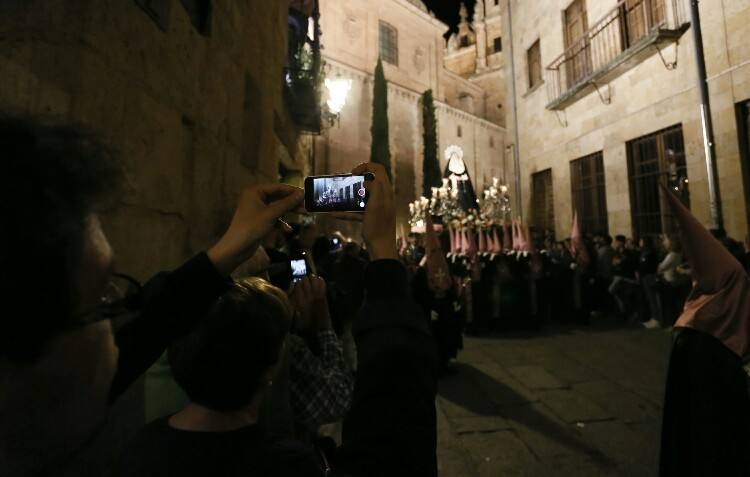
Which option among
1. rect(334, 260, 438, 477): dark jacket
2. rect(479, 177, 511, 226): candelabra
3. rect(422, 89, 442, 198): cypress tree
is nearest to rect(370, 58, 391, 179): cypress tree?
rect(422, 89, 442, 198): cypress tree

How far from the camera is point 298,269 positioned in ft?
5.01

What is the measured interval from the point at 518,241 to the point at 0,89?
24.7 ft

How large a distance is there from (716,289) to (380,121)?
877 inches

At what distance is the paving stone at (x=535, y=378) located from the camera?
4.39 m

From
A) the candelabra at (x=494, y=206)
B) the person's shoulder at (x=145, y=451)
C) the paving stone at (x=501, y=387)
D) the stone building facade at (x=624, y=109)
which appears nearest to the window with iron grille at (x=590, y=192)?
the stone building facade at (x=624, y=109)

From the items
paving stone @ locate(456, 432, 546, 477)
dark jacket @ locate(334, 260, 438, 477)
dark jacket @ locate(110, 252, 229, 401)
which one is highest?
dark jacket @ locate(110, 252, 229, 401)

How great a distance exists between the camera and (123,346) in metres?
0.83

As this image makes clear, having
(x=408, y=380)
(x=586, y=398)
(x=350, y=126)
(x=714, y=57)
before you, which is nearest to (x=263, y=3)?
(x=408, y=380)

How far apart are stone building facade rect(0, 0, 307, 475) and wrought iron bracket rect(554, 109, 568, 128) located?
1198 cm

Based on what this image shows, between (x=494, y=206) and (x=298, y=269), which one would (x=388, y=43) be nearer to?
(x=494, y=206)

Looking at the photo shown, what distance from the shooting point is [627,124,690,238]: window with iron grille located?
849 centimetres

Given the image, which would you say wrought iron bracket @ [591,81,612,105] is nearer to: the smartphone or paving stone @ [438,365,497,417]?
paving stone @ [438,365,497,417]

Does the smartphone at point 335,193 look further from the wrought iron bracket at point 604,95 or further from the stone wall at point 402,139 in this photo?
the stone wall at point 402,139

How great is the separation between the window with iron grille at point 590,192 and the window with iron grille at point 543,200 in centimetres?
131
